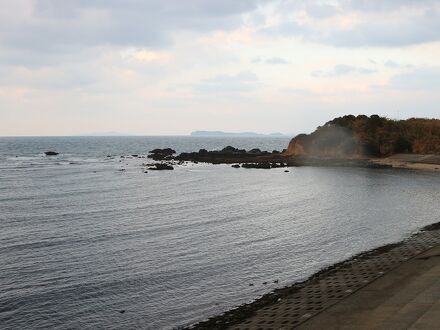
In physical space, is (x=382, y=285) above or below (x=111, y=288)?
above

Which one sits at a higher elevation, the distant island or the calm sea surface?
the distant island

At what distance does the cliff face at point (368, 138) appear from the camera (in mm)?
116000

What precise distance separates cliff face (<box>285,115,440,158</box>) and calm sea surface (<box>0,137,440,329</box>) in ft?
177

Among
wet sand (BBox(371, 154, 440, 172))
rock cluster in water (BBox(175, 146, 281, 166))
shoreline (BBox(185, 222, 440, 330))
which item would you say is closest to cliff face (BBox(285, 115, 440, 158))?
wet sand (BBox(371, 154, 440, 172))

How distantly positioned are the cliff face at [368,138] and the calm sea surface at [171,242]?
177 ft

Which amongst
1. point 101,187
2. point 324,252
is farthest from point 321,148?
point 324,252

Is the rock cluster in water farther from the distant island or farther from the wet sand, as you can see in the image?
the wet sand

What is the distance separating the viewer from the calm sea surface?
64.4 ft

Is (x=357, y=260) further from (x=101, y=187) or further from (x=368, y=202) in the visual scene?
(x=101, y=187)

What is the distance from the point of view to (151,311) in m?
18.8

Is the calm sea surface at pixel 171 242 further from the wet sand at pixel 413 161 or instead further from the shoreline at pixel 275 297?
the wet sand at pixel 413 161

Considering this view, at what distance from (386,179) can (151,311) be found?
6169 centimetres

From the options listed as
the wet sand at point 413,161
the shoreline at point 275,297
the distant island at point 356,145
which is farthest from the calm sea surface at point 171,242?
the distant island at point 356,145

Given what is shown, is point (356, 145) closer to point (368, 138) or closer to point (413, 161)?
point (368, 138)
